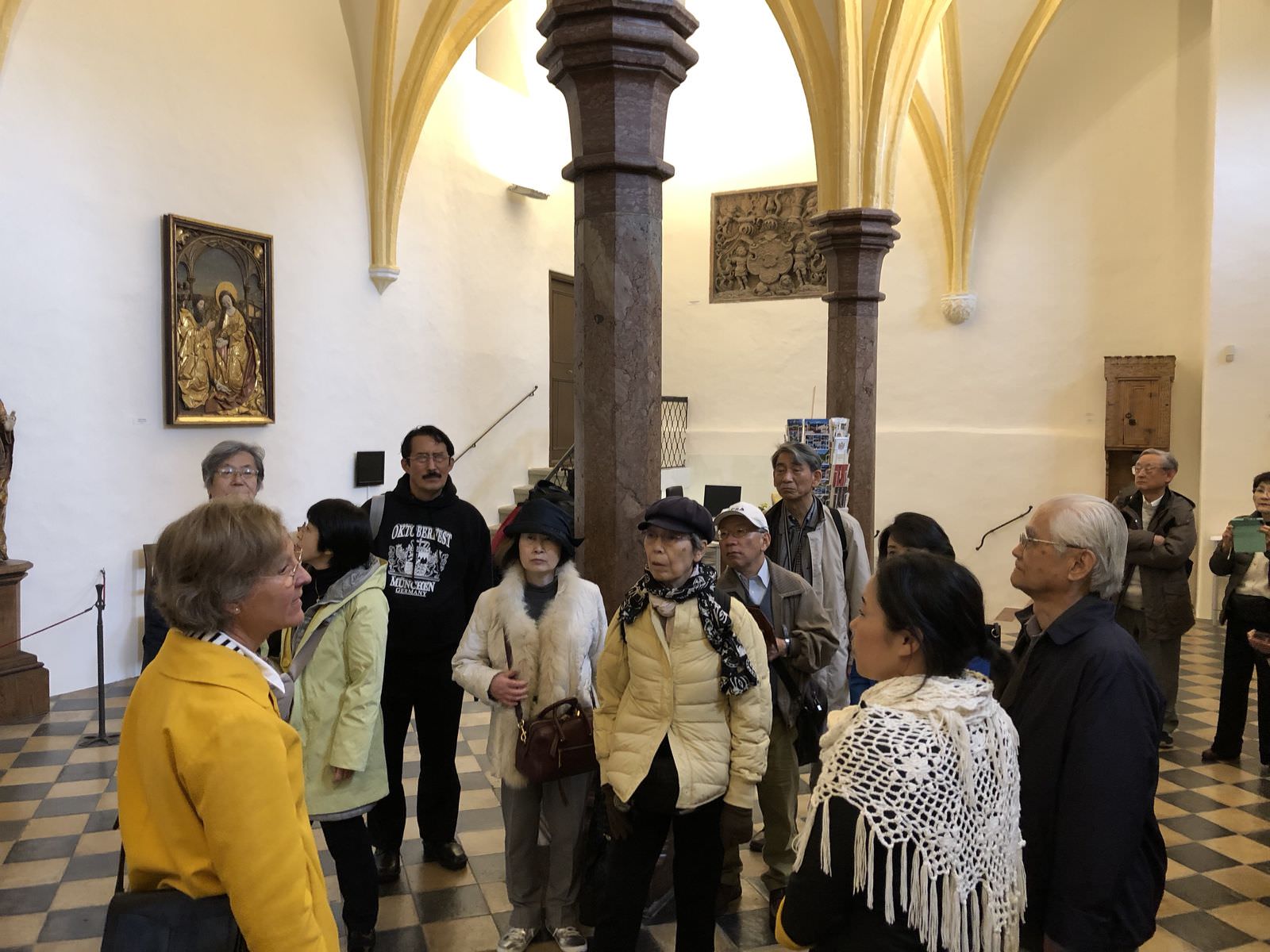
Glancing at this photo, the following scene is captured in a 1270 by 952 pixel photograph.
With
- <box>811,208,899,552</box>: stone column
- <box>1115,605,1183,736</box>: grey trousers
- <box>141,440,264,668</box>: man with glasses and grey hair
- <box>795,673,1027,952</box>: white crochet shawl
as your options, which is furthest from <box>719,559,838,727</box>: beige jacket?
<box>811,208,899,552</box>: stone column

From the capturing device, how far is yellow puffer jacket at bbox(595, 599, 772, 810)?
105 inches

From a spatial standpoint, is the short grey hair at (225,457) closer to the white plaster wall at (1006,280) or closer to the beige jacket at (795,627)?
the beige jacket at (795,627)

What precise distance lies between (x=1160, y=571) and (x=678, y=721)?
158 inches

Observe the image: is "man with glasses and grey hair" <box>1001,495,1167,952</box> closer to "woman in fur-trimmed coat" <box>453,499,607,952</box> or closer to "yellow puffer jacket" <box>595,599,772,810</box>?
"yellow puffer jacket" <box>595,599,772,810</box>

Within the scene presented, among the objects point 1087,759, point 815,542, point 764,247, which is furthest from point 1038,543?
point 764,247

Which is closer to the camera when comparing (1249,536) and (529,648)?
(529,648)

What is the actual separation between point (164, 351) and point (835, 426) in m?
5.12

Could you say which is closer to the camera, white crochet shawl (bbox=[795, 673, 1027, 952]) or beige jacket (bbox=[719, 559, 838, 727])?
white crochet shawl (bbox=[795, 673, 1027, 952])

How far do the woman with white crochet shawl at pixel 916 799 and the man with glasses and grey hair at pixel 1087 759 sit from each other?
31 cm

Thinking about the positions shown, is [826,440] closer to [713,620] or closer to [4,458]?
[713,620]

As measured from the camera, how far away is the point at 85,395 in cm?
696

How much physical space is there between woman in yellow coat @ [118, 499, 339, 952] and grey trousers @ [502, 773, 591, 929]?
5.15 feet

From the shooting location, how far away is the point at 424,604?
368 cm

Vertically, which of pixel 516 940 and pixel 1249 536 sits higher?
pixel 1249 536
